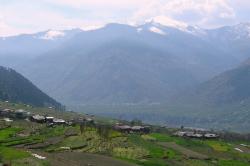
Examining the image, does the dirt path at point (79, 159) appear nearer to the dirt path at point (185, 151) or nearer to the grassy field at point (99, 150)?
the grassy field at point (99, 150)

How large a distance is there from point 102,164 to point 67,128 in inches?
1747

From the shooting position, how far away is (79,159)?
119 meters

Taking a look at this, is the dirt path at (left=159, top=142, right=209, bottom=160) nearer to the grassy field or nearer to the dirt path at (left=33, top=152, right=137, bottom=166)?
the grassy field

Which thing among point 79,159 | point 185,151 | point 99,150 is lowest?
point 79,159

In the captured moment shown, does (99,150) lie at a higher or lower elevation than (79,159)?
higher

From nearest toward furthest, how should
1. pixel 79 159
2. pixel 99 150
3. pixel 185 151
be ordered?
pixel 79 159 → pixel 99 150 → pixel 185 151

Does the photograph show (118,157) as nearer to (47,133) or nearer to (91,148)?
(91,148)

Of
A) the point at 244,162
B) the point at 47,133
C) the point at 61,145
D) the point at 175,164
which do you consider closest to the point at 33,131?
the point at 47,133

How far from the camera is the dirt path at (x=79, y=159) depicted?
11168 cm

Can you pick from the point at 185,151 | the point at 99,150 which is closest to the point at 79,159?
the point at 99,150

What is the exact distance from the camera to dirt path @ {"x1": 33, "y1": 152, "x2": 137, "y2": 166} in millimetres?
111681

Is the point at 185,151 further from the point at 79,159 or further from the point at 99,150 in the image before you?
→ the point at 79,159

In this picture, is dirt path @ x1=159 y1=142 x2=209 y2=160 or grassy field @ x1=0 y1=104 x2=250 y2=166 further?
dirt path @ x1=159 y1=142 x2=209 y2=160

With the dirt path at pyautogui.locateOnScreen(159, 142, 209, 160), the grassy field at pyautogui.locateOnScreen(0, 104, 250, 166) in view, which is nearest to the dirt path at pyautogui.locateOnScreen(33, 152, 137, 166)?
the grassy field at pyautogui.locateOnScreen(0, 104, 250, 166)
